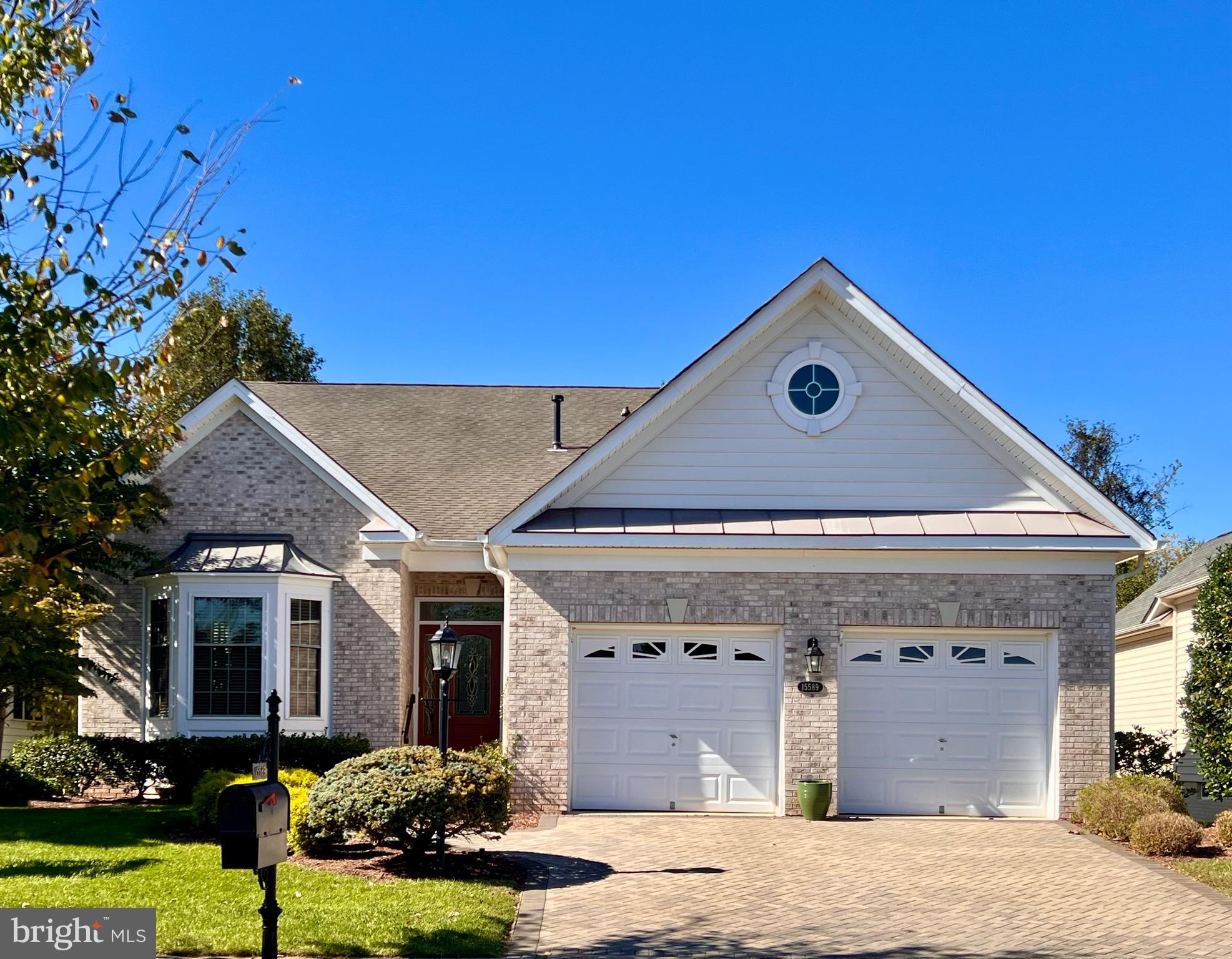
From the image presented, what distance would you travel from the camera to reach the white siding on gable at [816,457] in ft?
54.5

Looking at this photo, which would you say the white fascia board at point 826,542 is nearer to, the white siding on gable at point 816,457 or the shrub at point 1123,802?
the white siding on gable at point 816,457

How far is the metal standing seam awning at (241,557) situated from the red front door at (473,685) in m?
2.41

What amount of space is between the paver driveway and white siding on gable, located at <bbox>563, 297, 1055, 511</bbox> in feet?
13.7

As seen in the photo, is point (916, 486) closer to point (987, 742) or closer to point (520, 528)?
point (987, 742)

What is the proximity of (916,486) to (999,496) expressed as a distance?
43.1 inches

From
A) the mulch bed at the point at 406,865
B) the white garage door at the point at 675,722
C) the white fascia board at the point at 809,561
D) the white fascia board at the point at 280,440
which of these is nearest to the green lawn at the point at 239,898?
the mulch bed at the point at 406,865

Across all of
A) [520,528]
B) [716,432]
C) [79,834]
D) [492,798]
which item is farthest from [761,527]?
[79,834]

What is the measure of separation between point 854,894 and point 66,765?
1088 centimetres

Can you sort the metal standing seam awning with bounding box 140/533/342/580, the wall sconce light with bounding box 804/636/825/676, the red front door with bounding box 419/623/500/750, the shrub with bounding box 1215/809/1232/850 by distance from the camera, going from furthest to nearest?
the red front door with bounding box 419/623/500/750, the metal standing seam awning with bounding box 140/533/342/580, the wall sconce light with bounding box 804/636/825/676, the shrub with bounding box 1215/809/1232/850

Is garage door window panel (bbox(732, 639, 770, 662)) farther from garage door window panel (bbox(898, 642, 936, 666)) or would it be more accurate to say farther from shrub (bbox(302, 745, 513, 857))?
shrub (bbox(302, 745, 513, 857))

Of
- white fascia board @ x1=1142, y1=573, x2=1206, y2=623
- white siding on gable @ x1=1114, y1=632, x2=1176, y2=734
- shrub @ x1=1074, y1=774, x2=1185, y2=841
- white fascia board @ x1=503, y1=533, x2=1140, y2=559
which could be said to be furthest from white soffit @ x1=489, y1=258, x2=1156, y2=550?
white siding on gable @ x1=1114, y1=632, x2=1176, y2=734

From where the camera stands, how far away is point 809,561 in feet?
53.3

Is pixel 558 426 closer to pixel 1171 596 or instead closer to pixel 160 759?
pixel 160 759

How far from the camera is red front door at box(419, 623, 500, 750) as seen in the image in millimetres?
19359
